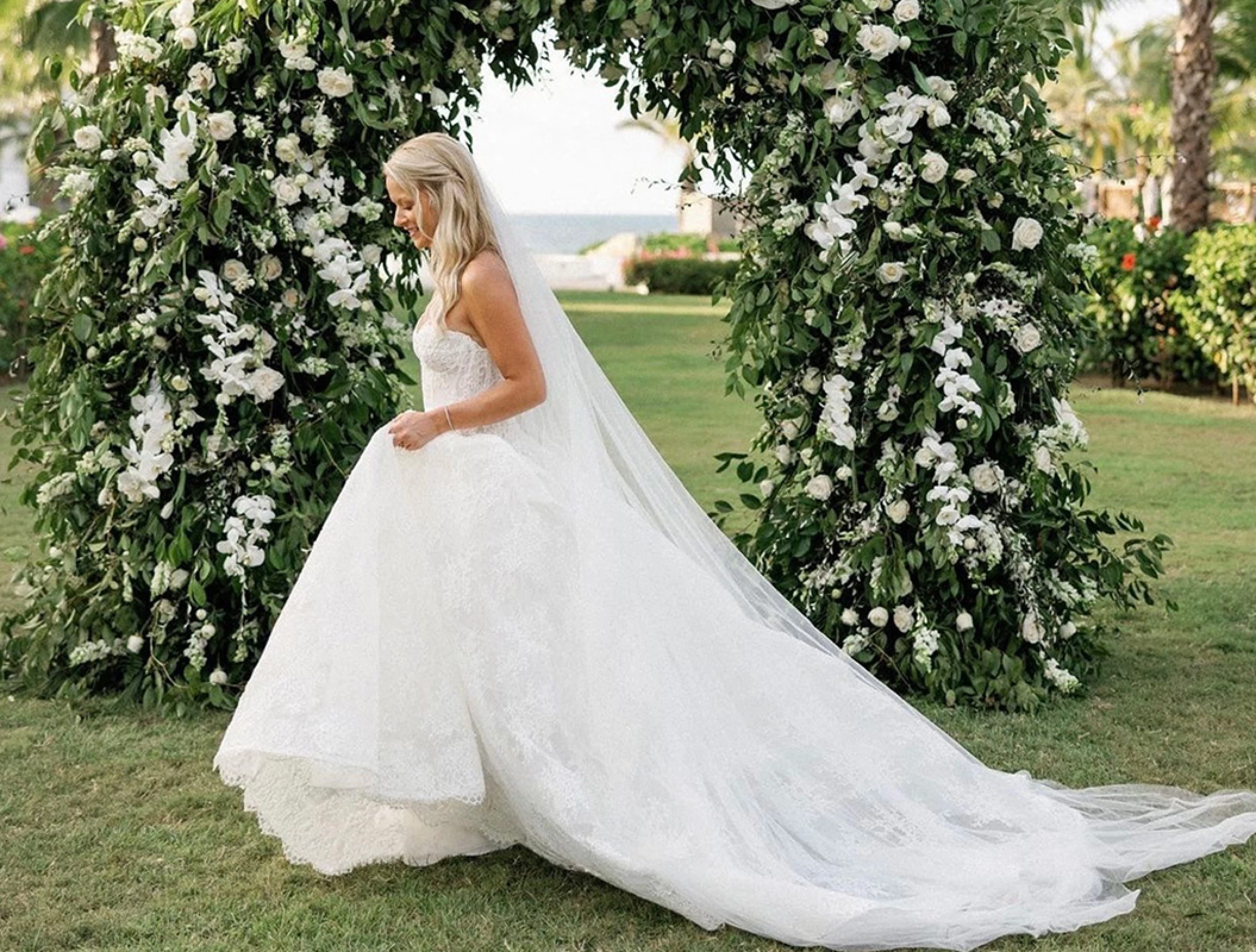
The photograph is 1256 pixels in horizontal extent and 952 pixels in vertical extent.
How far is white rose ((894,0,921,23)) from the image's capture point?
4.93 metres

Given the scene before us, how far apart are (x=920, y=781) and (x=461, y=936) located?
49.4 inches

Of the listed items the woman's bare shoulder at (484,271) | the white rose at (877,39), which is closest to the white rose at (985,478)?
the white rose at (877,39)

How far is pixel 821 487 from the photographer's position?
5.34m

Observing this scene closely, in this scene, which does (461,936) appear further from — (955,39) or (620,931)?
(955,39)

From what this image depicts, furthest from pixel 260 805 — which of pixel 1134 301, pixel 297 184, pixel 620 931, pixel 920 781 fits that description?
pixel 1134 301

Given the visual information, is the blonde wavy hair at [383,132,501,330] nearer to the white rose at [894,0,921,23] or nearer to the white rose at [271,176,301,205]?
the white rose at [271,176,301,205]

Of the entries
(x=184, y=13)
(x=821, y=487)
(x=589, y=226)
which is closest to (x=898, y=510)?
(x=821, y=487)

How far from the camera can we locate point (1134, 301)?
13695mm

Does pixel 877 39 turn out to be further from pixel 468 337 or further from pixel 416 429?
pixel 416 429

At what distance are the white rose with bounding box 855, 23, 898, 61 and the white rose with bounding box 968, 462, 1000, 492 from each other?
1.36 meters

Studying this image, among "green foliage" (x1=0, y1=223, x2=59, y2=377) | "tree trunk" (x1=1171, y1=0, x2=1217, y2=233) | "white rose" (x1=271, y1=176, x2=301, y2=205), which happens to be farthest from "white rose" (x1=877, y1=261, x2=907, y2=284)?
"tree trunk" (x1=1171, y1=0, x2=1217, y2=233)

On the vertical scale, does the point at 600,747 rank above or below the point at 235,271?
below

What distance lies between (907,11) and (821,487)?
1.56m

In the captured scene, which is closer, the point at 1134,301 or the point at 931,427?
the point at 931,427
